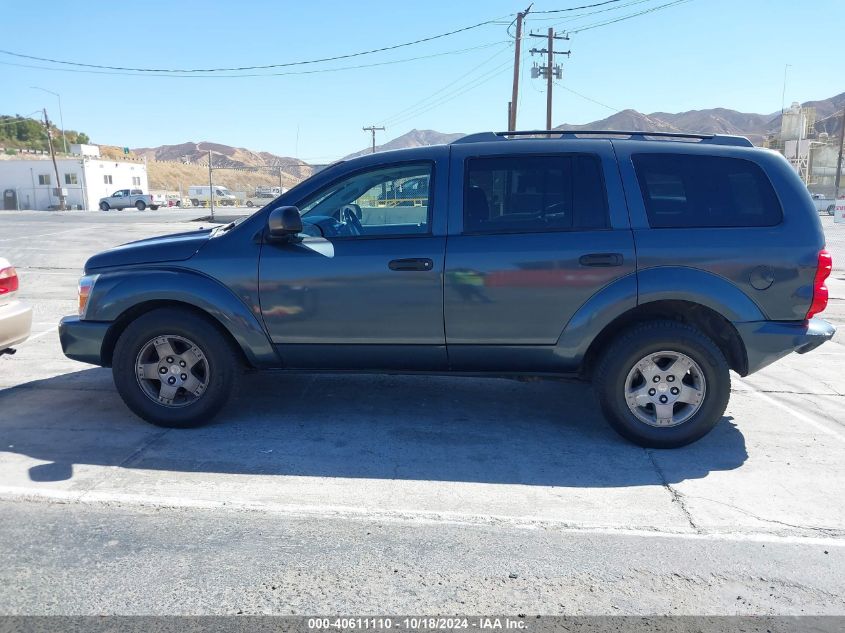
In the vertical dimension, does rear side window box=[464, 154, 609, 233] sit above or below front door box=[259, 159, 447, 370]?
above

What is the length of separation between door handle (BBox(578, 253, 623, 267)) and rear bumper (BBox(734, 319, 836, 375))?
888 millimetres

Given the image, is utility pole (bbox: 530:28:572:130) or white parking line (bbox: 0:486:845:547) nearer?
white parking line (bbox: 0:486:845:547)

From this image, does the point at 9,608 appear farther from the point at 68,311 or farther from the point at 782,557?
the point at 68,311

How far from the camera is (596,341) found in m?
4.61

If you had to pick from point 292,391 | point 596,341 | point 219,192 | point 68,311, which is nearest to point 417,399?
point 292,391

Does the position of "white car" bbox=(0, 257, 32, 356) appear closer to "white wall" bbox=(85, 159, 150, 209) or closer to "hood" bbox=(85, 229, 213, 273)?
"hood" bbox=(85, 229, 213, 273)

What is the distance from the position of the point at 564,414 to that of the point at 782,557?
214cm

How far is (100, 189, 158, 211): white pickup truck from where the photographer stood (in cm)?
5412

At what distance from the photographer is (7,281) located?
5.64 metres

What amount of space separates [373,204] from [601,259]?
5.31 ft

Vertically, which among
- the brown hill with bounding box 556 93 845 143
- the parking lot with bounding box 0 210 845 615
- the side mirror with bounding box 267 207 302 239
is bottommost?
the parking lot with bounding box 0 210 845 615

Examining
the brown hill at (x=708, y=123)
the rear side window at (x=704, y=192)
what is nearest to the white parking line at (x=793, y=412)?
the rear side window at (x=704, y=192)

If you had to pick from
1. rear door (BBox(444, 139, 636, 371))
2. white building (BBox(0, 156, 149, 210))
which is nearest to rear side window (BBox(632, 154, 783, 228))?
rear door (BBox(444, 139, 636, 371))

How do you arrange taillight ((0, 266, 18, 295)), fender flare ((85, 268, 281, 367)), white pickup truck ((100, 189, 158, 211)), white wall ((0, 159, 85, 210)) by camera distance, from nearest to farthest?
fender flare ((85, 268, 281, 367)) → taillight ((0, 266, 18, 295)) → white pickup truck ((100, 189, 158, 211)) → white wall ((0, 159, 85, 210))
